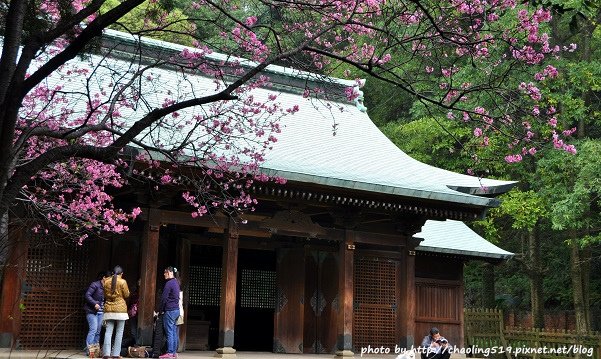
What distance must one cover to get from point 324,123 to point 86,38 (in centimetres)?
1251

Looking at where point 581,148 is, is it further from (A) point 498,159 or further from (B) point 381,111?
(B) point 381,111

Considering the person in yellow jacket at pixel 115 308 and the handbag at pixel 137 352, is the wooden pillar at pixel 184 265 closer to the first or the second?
the handbag at pixel 137 352

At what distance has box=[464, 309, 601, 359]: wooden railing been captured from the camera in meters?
19.7

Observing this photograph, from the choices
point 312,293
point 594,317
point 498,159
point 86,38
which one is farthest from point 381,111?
point 86,38

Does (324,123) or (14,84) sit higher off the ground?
(324,123)

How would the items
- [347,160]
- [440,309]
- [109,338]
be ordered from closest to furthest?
[109,338] < [347,160] < [440,309]

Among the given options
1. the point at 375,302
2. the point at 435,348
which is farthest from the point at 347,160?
the point at 435,348

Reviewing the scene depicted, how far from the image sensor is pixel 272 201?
1489 centimetres

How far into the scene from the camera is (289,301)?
16328mm

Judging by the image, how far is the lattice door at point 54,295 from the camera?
1307cm

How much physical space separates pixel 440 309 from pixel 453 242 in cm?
168

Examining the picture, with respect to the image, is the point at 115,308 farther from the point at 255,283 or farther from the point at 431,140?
the point at 431,140

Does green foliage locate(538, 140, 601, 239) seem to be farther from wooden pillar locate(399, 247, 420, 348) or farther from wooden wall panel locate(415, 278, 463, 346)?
wooden pillar locate(399, 247, 420, 348)

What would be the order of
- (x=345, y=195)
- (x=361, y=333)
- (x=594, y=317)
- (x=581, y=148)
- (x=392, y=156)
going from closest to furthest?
1. (x=345, y=195)
2. (x=361, y=333)
3. (x=392, y=156)
4. (x=581, y=148)
5. (x=594, y=317)
